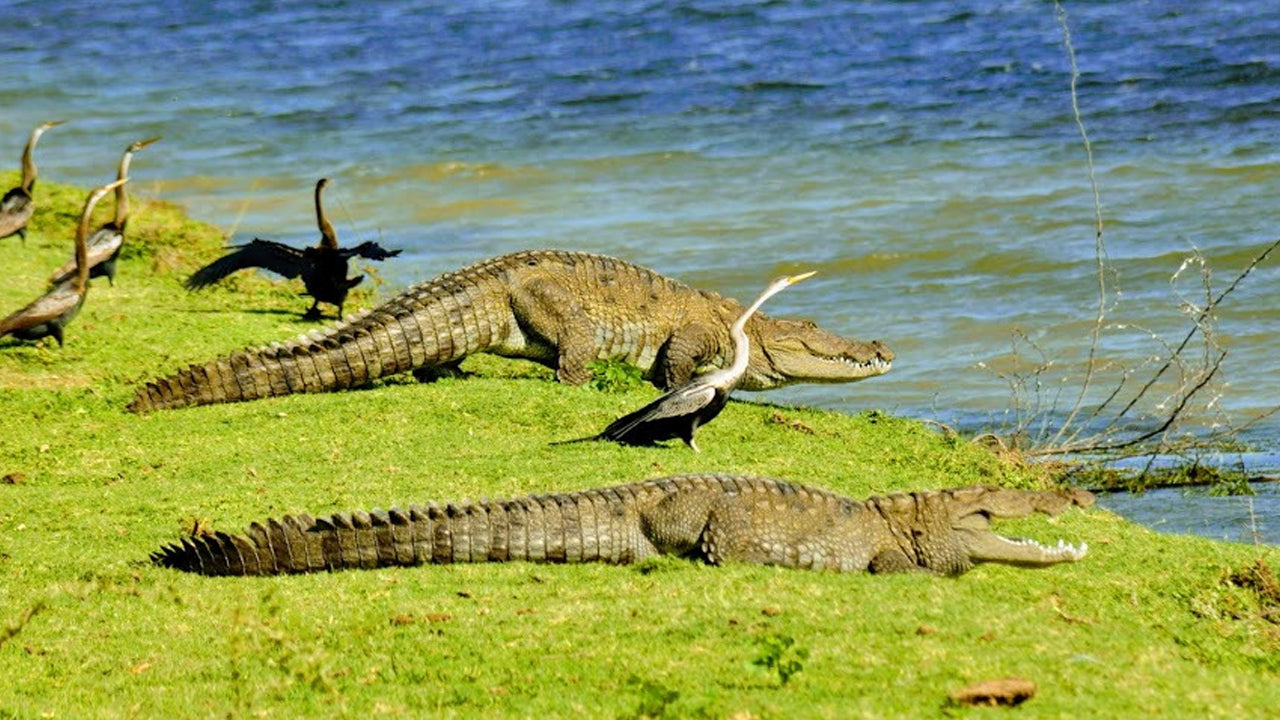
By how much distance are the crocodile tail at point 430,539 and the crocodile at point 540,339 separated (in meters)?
3.27

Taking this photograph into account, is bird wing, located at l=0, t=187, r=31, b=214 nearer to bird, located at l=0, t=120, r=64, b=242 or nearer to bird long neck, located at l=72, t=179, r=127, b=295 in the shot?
bird, located at l=0, t=120, r=64, b=242

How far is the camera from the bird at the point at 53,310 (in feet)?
33.0

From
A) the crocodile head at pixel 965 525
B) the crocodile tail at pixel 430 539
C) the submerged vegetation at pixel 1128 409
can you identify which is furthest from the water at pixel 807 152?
the crocodile tail at pixel 430 539

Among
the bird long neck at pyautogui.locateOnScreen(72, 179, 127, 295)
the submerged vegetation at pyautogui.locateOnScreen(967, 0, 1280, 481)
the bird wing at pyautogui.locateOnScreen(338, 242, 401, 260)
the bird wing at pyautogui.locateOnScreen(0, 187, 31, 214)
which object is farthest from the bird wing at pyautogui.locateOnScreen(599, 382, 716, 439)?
the bird wing at pyautogui.locateOnScreen(0, 187, 31, 214)

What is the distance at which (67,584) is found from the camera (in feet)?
22.9

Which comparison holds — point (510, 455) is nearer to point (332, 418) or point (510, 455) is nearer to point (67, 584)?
point (332, 418)

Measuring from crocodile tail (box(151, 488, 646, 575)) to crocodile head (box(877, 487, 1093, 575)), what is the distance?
1.05 meters

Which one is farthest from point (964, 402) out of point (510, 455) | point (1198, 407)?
point (510, 455)

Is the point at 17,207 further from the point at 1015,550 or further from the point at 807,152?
the point at 807,152

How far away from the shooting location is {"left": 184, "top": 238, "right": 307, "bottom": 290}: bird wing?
12.2 m

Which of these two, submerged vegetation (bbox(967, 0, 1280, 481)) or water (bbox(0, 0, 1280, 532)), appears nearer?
submerged vegetation (bbox(967, 0, 1280, 481))

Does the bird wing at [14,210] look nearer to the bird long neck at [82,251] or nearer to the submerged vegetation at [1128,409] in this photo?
the bird long neck at [82,251]

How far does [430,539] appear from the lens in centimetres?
712

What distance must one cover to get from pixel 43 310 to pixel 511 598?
442cm
